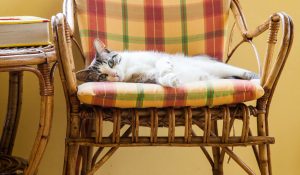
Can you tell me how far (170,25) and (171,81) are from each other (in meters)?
0.53

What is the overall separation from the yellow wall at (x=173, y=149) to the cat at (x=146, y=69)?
47cm

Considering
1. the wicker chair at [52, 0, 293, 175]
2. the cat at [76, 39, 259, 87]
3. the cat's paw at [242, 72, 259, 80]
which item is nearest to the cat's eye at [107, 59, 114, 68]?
the cat at [76, 39, 259, 87]

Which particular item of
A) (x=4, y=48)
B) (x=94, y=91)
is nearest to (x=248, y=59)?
(x=94, y=91)

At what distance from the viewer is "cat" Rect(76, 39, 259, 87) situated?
1192 millimetres

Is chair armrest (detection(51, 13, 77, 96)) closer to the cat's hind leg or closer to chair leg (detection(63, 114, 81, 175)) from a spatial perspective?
chair leg (detection(63, 114, 81, 175))

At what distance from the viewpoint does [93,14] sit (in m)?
1.46

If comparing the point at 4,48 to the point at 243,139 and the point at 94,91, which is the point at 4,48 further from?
the point at 243,139

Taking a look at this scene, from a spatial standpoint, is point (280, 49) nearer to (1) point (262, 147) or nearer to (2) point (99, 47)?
(1) point (262, 147)

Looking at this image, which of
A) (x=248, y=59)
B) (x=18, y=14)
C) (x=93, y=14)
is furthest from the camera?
(x=248, y=59)

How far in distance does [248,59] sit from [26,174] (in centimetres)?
105

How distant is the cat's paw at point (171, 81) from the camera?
1054 mm

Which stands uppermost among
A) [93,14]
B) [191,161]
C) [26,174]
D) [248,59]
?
[93,14]

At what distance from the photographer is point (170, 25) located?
5.03 ft

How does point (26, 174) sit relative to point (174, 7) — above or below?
below
